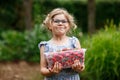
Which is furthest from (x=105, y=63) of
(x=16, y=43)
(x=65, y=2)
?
(x=65, y=2)

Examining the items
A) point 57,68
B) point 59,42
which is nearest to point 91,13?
point 59,42

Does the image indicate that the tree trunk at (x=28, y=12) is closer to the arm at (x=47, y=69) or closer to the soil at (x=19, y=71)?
the soil at (x=19, y=71)

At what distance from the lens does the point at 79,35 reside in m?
6.17

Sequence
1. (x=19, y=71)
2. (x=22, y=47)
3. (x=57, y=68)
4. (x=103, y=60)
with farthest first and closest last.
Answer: (x=22, y=47)
(x=19, y=71)
(x=103, y=60)
(x=57, y=68)

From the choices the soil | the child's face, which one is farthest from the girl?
the soil

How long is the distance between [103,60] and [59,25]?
3.34 meters

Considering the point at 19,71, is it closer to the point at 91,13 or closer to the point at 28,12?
the point at 28,12

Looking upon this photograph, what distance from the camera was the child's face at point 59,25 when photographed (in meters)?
4.20

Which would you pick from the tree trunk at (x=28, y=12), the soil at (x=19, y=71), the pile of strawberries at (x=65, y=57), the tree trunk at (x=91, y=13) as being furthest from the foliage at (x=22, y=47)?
the pile of strawberries at (x=65, y=57)

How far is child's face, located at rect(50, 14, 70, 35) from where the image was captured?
4195mm

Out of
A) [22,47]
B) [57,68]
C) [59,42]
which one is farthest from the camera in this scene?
A: [22,47]

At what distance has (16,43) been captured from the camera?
36.2 feet

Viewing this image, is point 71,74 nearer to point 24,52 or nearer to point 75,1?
point 24,52

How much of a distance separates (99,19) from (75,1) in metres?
1.15
